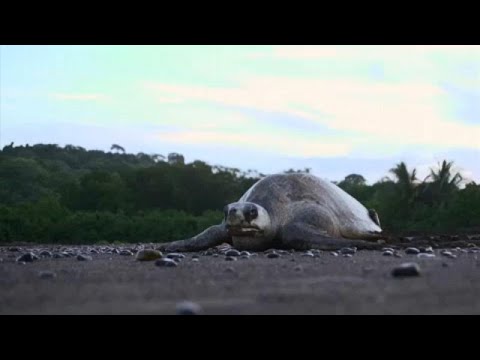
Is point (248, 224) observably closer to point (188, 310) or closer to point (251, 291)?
point (251, 291)

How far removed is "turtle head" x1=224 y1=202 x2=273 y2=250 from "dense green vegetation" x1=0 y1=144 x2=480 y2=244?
320 inches

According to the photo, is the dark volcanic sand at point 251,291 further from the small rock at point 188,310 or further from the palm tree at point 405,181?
the palm tree at point 405,181

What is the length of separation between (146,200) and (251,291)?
27.6 metres

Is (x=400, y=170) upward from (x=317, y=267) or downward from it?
upward

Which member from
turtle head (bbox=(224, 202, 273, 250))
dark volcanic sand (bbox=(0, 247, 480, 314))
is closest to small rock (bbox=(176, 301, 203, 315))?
dark volcanic sand (bbox=(0, 247, 480, 314))

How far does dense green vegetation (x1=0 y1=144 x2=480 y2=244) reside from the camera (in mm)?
18797

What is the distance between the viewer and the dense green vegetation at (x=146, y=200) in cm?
1880

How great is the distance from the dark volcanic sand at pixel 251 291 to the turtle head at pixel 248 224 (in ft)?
11.1

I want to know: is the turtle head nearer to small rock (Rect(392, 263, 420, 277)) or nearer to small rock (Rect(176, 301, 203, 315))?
small rock (Rect(392, 263, 420, 277))

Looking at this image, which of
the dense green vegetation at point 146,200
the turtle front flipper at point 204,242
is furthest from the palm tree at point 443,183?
the turtle front flipper at point 204,242
